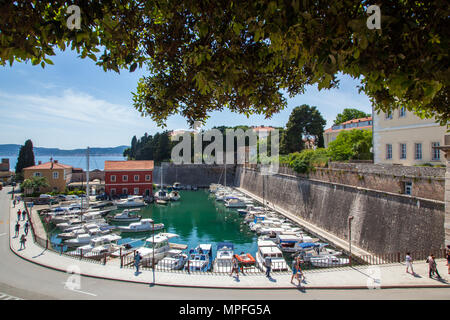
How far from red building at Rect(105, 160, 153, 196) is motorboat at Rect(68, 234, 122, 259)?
2253cm

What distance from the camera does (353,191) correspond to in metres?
19.8

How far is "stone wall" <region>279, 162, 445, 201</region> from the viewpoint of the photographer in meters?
13.6

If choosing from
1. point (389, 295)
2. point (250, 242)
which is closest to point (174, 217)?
point (250, 242)

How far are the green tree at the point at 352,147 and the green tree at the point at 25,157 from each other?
5430 centimetres

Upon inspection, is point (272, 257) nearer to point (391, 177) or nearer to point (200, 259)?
point (200, 259)

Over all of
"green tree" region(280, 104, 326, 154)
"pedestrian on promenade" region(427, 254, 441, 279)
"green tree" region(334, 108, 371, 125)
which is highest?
"green tree" region(334, 108, 371, 125)

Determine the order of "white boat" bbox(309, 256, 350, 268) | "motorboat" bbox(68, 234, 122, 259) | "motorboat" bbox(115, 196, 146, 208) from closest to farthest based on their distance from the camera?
"white boat" bbox(309, 256, 350, 268) → "motorboat" bbox(68, 234, 122, 259) → "motorboat" bbox(115, 196, 146, 208)

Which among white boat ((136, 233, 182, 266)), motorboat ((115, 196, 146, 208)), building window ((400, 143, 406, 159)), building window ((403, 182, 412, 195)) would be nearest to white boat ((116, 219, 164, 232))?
white boat ((136, 233, 182, 266))

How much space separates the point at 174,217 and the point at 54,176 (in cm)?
2178

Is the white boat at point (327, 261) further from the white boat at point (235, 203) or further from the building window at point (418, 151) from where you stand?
the white boat at point (235, 203)

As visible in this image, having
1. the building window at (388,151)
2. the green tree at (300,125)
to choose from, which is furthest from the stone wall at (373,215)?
the green tree at (300,125)

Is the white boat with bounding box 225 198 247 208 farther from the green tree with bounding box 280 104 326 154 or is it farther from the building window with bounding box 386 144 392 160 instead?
the building window with bounding box 386 144 392 160

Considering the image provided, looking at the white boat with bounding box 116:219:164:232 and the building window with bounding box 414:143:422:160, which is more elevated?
the building window with bounding box 414:143:422:160

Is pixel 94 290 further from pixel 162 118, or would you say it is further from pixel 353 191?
pixel 353 191
